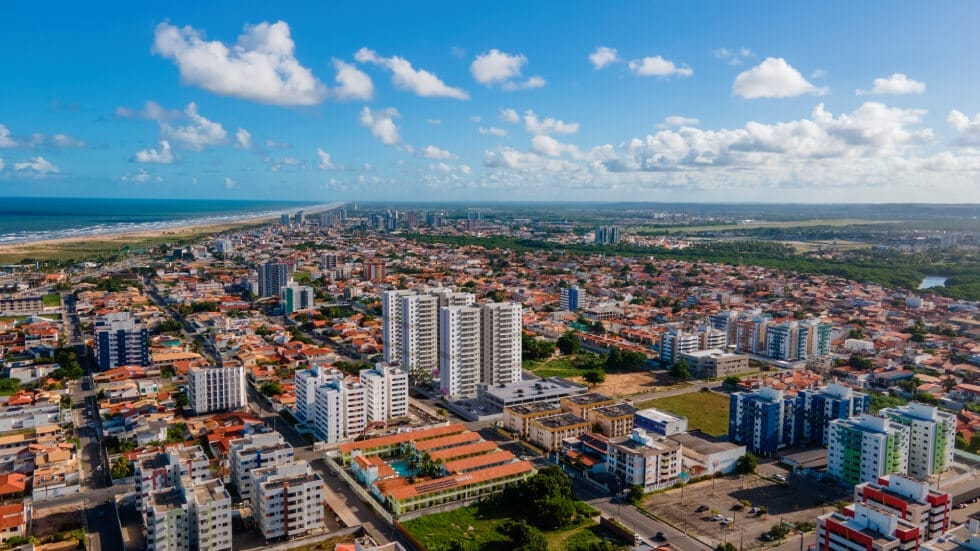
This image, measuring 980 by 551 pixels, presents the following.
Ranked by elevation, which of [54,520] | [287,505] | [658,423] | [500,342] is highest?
[500,342]

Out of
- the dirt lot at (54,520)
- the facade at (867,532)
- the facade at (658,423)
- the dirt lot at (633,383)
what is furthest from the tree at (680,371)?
the dirt lot at (54,520)

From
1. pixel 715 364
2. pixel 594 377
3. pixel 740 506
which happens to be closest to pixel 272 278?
pixel 594 377

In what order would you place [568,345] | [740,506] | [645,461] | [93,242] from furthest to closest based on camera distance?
[93,242]
[568,345]
[645,461]
[740,506]

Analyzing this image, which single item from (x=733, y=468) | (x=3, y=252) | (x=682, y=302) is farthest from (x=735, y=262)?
(x=3, y=252)

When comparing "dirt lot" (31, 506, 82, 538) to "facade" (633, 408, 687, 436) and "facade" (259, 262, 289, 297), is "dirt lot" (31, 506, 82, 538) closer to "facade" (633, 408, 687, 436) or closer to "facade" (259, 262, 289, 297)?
"facade" (633, 408, 687, 436)

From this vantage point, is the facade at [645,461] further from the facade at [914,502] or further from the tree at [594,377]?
the tree at [594,377]

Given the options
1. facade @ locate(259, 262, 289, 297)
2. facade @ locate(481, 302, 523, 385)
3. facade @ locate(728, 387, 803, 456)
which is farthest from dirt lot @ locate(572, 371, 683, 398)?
facade @ locate(259, 262, 289, 297)

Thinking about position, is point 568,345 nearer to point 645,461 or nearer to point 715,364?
point 715,364
